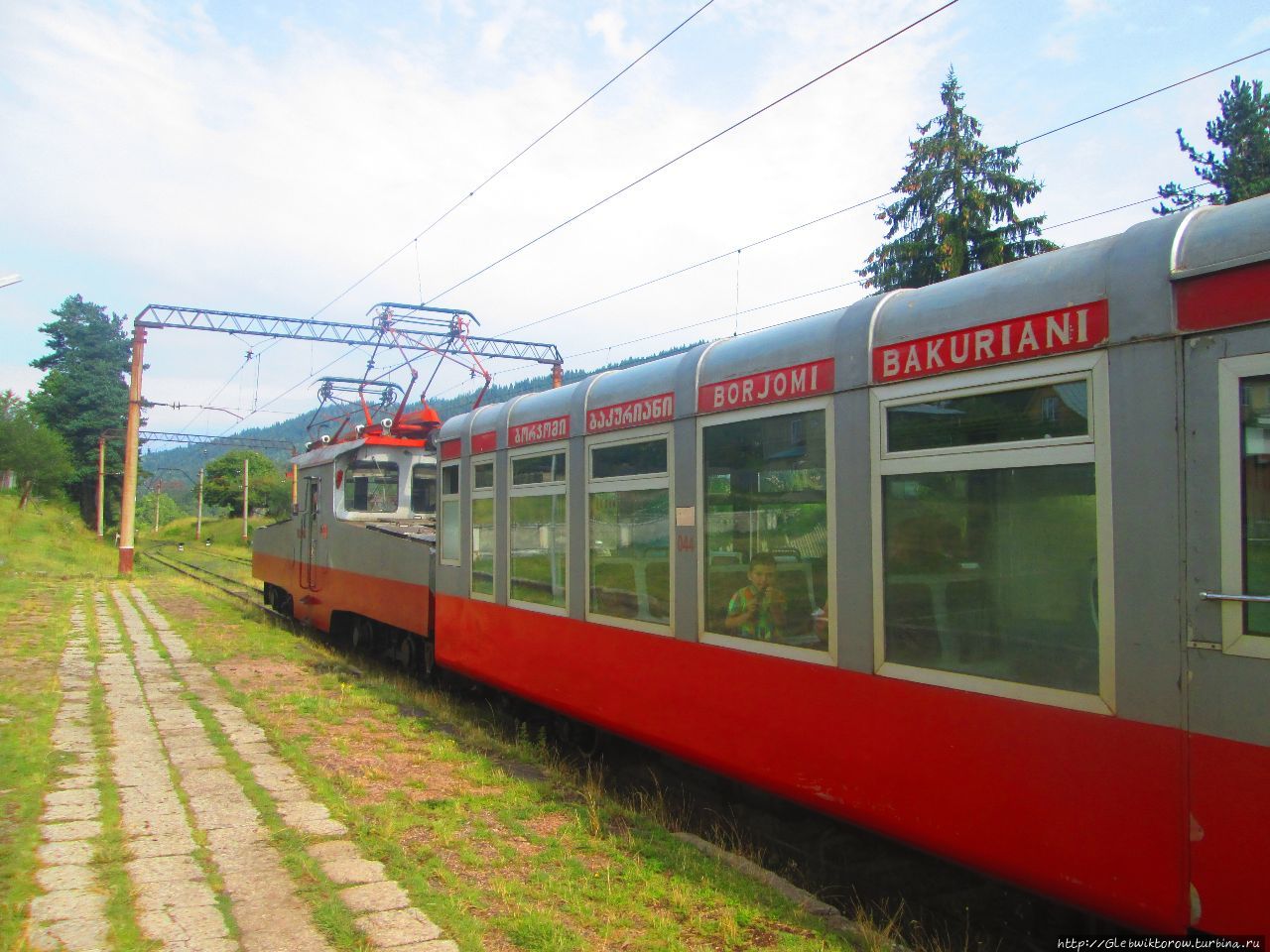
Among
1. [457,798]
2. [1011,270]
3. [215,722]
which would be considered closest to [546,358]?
[215,722]

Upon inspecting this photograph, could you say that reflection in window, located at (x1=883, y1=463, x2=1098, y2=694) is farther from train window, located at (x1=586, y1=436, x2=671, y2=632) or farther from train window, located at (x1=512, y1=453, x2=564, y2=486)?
train window, located at (x1=512, y1=453, x2=564, y2=486)

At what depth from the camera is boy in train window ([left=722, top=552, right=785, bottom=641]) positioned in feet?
15.2

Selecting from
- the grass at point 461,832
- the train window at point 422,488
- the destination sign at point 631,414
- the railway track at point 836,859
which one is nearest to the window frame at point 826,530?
the destination sign at point 631,414

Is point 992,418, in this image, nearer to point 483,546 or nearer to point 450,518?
point 483,546

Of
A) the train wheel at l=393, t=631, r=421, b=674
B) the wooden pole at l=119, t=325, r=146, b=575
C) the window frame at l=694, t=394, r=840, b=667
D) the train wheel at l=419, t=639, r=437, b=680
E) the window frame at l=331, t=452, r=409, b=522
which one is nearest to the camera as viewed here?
the window frame at l=694, t=394, r=840, b=667

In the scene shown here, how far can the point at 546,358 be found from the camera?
1156 inches

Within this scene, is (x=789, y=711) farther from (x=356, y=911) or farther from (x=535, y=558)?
(x=535, y=558)

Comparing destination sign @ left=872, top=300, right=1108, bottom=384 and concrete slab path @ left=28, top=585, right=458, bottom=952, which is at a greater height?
destination sign @ left=872, top=300, right=1108, bottom=384

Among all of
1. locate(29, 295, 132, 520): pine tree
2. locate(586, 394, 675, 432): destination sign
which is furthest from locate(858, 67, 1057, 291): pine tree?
locate(29, 295, 132, 520): pine tree

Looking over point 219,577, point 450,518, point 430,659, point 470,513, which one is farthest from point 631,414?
point 219,577

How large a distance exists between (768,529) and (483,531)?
387 cm

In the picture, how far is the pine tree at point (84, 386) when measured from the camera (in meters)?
56.7

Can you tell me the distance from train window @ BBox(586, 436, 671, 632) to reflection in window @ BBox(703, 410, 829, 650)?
434 millimetres

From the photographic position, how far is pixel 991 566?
358 centimetres
